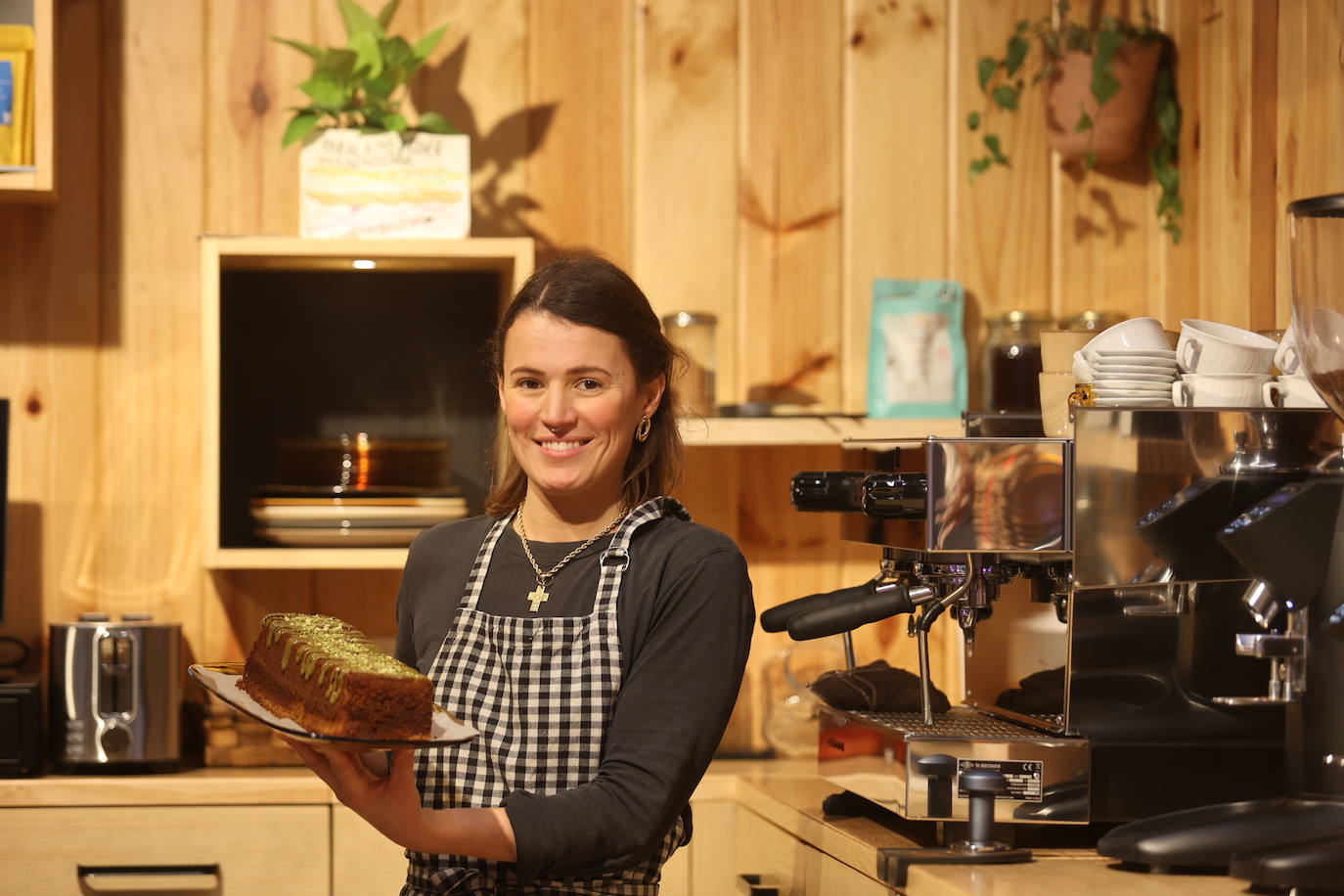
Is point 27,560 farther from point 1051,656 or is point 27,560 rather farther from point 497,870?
point 1051,656

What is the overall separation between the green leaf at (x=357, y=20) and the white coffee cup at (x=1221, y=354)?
1204 millimetres

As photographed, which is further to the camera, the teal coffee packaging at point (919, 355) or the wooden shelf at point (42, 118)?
the teal coffee packaging at point (919, 355)

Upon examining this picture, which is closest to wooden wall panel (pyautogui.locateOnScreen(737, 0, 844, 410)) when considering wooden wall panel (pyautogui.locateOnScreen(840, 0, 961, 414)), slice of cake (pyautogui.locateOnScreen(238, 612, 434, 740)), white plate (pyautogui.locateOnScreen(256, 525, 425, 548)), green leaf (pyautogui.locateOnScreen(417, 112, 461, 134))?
wooden wall panel (pyautogui.locateOnScreen(840, 0, 961, 414))

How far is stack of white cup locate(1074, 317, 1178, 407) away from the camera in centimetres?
136

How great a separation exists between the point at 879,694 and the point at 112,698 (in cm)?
107

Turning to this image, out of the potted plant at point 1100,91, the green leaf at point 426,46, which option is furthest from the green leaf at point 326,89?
the potted plant at point 1100,91

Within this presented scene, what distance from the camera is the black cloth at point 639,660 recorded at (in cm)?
121

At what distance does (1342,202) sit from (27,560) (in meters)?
1.84

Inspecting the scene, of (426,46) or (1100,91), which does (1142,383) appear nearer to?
(1100,91)

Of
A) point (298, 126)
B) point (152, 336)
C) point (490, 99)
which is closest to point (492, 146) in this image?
point (490, 99)

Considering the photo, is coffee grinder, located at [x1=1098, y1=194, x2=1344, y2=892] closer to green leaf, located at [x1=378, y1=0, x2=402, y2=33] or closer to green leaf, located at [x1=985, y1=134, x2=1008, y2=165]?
green leaf, located at [x1=985, y1=134, x2=1008, y2=165]

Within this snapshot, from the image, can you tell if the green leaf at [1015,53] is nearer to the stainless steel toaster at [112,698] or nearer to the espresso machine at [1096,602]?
the espresso machine at [1096,602]

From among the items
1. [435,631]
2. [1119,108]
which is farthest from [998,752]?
[1119,108]

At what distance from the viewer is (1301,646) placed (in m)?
1.18
